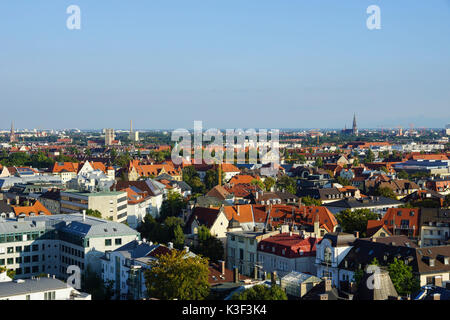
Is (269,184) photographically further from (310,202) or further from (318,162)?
(318,162)

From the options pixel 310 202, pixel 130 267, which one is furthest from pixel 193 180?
pixel 130 267

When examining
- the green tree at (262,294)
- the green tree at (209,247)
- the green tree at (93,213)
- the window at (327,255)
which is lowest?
the green tree at (209,247)

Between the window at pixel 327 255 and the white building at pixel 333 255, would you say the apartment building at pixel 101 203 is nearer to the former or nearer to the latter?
the white building at pixel 333 255

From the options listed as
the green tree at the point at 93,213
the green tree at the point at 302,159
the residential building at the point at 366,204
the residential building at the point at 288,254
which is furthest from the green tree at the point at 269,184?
the green tree at the point at 302,159

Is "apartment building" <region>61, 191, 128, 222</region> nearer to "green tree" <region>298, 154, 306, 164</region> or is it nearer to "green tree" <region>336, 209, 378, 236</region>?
"green tree" <region>336, 209, 378, 236</region>

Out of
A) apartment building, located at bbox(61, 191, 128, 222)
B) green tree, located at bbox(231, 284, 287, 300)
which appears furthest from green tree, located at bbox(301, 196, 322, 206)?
green tree, located at bbox(231, 284, 287, 300)

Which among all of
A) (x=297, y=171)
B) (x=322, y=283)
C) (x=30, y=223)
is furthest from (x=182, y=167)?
(x=322, y=283)
